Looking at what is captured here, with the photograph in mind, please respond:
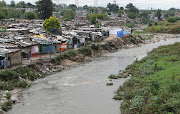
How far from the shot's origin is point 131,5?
98.8 meters

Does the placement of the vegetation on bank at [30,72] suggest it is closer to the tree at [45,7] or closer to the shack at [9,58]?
the shack at [9,58]

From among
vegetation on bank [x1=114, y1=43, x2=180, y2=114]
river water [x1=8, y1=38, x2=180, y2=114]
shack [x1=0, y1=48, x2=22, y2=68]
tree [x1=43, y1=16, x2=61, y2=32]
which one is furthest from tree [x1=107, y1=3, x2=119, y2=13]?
vegetation on bank [x1=114, y1=43, x2=180, y2=114]

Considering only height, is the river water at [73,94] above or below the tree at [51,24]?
below

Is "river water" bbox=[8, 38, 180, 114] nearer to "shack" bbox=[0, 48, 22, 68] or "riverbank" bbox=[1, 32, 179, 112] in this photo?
"riverbank" bbox=[1, 32, 179, 112]

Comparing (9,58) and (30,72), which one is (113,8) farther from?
(9,58)

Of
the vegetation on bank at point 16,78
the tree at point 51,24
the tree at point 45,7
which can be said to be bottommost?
the vegetation on bank at point 16,78

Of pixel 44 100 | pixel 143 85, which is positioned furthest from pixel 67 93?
pixel 143 85

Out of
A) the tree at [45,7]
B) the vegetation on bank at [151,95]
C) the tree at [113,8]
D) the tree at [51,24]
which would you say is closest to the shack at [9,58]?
the vegetation on bank at [151,95]

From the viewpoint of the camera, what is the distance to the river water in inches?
481

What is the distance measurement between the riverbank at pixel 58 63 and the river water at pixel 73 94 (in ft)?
2.21

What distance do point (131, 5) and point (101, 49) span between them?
7382 centimetres

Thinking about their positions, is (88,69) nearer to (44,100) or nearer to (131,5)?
(44,100)

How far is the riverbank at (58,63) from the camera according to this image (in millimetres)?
15705

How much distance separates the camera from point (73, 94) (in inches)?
568
